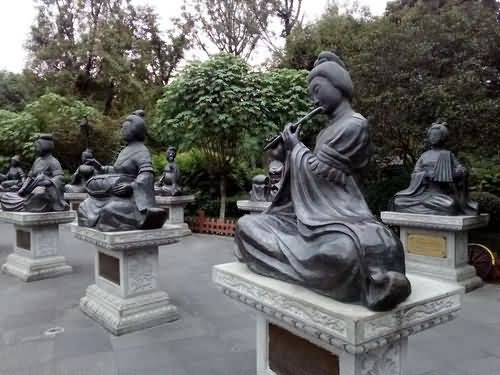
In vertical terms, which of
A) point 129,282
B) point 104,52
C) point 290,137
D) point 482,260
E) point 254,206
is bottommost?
point 482,260

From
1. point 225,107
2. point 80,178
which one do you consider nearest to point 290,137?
point 225,107

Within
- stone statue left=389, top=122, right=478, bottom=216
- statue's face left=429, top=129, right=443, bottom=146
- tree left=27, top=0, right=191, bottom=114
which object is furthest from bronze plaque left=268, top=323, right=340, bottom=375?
Result: tree left=27, top=0, right=191, bottom=114

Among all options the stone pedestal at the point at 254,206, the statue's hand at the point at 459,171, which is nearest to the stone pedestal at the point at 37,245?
the stone pedestal at the point at 254,206

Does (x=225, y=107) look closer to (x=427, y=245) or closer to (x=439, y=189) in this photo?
(x=439, y=189)

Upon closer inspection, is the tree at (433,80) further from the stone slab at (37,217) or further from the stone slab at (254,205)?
the stone slab at (37,217)

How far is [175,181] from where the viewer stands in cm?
1163

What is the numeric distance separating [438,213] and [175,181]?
300 inches

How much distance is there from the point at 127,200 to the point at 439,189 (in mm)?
4596

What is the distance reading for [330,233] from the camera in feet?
7.72

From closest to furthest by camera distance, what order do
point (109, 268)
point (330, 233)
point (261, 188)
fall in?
point (330, 233) → point (109, 268) → point (261, 188)

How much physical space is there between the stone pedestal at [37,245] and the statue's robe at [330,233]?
4.91 meters

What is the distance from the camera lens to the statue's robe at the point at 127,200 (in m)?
4.48

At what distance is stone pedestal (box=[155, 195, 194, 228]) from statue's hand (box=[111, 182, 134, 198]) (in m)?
6.88

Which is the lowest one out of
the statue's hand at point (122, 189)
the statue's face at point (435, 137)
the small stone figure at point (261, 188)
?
the small stone figure at point (261, 188)
